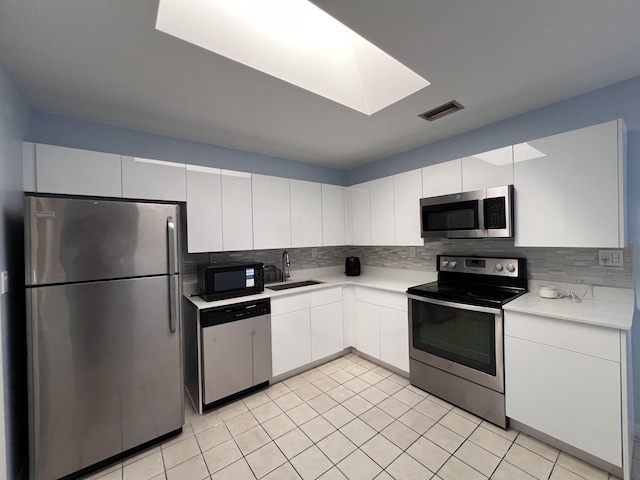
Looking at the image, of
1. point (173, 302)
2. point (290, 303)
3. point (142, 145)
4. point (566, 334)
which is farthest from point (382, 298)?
point (142, 145)

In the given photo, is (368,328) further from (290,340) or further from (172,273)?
(172,273)

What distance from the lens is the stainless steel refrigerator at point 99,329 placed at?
4.84ft

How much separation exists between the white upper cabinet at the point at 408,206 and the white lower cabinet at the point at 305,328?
3.18ft

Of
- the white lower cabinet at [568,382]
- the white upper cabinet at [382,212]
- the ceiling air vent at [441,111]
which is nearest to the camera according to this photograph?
the white lower cabinet at [568,382]

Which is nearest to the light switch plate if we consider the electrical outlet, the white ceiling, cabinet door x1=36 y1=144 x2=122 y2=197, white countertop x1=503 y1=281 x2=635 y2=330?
cabinet door x1=36 y1=144 x2=122 y2=197

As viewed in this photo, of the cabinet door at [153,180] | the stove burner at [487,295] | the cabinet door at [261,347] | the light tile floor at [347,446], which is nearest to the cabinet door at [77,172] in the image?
the cabinet door at [153,180]

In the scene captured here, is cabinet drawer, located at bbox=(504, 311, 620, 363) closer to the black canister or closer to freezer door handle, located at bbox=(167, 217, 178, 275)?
the black canister

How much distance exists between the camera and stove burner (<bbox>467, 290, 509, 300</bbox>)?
199 centimetres

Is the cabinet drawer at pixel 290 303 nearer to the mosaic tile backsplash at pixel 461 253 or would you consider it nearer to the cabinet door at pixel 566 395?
the mosaic tile backsplash at pixel 461 253

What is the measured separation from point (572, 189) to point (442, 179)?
934 millimetres

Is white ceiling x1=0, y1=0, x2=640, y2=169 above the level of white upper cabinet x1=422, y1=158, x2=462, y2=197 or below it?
above

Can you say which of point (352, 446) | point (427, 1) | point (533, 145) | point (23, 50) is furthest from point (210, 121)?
point (352, 446)

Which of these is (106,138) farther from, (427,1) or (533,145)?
(533,145)

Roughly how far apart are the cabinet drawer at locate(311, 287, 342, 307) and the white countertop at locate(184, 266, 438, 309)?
0.05m
